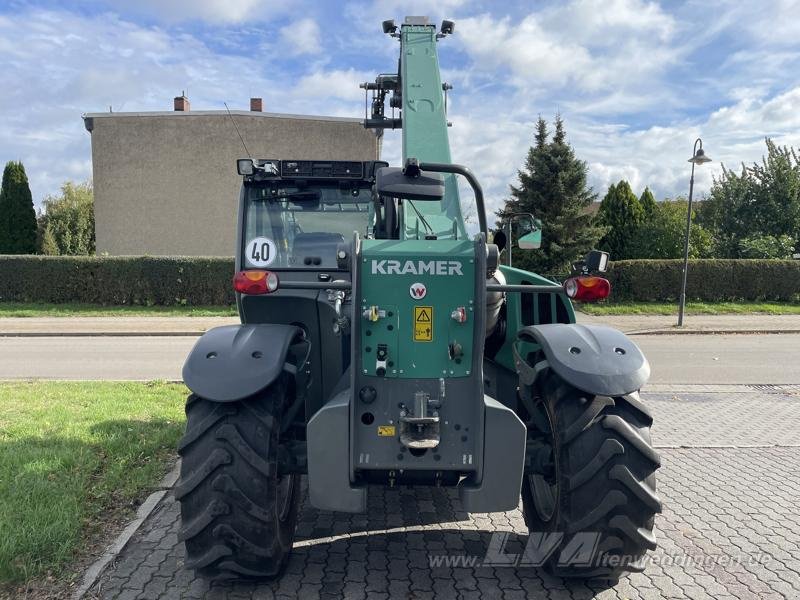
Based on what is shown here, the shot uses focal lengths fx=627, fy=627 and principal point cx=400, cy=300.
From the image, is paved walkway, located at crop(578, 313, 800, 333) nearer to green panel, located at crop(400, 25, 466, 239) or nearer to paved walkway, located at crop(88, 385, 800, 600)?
paved walkway, located at crop(88, 385, 800, 600)

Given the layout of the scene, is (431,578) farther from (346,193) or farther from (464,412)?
(346,193)

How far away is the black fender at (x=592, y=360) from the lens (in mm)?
3146

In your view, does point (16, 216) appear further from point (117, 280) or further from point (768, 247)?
point (768, 247)

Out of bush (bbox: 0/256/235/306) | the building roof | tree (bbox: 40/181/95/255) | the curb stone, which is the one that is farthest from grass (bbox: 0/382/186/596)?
tree (bbox: 40/181/95/255)

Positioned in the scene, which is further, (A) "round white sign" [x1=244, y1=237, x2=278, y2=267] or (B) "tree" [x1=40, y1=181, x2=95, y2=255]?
(B) "tree" [x1=40, y1=181, x2=95, y2=255]

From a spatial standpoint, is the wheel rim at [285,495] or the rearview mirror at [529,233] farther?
the rearview mirror at [529,233]

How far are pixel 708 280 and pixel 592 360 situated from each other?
19710 millimetres

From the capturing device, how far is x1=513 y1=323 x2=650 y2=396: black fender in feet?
10.3

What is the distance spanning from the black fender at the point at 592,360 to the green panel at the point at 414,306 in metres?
0.52

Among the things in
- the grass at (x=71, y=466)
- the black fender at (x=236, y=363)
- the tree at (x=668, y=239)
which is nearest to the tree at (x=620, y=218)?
the tree at (x=668, y=239)

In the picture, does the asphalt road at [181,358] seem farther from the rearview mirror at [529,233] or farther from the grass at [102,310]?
the rearview mirror at [529,233]

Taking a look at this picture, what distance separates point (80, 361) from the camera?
449 inches

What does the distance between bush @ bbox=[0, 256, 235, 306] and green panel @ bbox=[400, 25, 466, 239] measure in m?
14.7

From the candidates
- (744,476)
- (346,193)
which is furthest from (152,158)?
(744,476)
